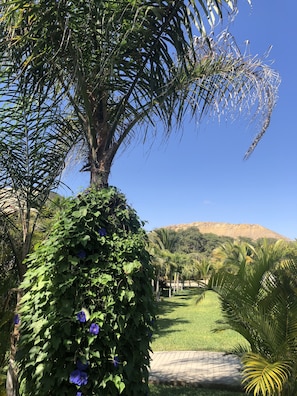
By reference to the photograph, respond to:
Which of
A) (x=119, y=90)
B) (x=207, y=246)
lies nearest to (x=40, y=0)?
(x=119, y=90)

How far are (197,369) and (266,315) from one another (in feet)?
11.9

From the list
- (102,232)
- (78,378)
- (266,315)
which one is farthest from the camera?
(266,315)

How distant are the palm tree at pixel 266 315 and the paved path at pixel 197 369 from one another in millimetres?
1405

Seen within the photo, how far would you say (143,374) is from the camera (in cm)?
282

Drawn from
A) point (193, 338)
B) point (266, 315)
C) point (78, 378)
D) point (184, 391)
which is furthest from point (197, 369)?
point (78, 378)

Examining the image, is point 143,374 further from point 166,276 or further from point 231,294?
point 166,276

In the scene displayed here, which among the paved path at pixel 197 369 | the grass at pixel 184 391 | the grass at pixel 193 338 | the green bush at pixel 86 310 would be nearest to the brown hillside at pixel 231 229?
the grass at pixel 193 338

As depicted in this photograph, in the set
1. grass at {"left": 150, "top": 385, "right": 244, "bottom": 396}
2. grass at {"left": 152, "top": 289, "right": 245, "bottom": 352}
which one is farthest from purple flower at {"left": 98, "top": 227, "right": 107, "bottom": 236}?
grass at {"left": 152, "top": 289, "right": 245, "bottom": 352}

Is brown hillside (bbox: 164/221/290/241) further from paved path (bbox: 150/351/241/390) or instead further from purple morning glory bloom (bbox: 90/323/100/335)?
purple morning glory bloom (bbox: 90/323/100/335)

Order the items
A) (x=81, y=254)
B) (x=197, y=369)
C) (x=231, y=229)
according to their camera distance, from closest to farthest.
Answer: (x=81, y=254)
(x=197, y=369)
(x=231, y=229)

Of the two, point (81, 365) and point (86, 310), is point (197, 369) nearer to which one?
point (81, 365)

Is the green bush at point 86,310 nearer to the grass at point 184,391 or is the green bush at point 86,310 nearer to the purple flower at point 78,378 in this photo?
the purple flower at point 78,378

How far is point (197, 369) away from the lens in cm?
729

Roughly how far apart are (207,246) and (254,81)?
6829 centimetres
